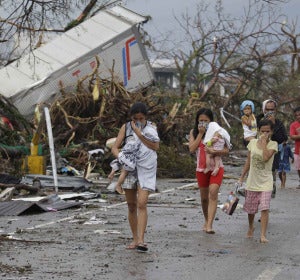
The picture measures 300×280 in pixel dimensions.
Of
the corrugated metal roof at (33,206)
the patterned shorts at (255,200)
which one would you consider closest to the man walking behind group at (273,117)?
the patterned shorts at (255,200)

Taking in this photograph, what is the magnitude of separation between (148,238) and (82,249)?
131cm

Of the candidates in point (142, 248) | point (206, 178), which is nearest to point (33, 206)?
point (206, 178)

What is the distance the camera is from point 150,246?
10672 millimetres

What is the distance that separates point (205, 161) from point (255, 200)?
93cm

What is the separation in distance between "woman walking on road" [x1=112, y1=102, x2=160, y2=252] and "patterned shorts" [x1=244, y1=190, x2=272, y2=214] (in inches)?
69.4

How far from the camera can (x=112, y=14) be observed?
27219 millimetres

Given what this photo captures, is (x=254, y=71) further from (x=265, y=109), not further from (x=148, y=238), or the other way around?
(x=148, y=238)

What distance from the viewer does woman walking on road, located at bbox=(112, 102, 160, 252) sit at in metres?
10.5

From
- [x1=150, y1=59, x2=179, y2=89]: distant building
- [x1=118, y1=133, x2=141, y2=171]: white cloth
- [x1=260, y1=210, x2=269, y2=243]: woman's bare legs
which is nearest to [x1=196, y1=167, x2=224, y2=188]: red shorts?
[x1=260, y1=210, x2=269, y2=243]: woman's bare legs

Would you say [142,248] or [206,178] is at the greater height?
[206,178]

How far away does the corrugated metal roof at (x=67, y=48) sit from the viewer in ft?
81.5

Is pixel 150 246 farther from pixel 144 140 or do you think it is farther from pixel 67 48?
pixel 67 48

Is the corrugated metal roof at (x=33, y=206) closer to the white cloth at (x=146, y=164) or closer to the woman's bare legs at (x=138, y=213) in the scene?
the woman's bare legs at (x=138, y=213)

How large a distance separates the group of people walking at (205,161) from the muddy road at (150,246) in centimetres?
35
